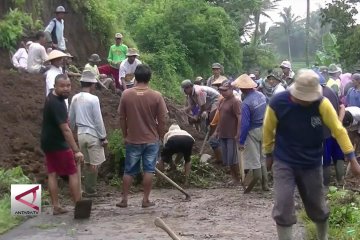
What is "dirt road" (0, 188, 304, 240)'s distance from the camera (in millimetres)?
8156

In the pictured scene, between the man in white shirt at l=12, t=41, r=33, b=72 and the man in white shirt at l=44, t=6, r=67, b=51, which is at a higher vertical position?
A: the man in white shirt at l=44, t=6, r=67, b=51

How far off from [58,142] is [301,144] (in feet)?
11.6

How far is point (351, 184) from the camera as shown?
39.9 ft

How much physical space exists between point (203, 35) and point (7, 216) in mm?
23378

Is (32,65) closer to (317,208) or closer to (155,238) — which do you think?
(155,238)

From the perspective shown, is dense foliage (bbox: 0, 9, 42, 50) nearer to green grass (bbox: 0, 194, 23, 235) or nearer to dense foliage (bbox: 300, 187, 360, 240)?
green grass (bbox: 0, 194, 23, 235)

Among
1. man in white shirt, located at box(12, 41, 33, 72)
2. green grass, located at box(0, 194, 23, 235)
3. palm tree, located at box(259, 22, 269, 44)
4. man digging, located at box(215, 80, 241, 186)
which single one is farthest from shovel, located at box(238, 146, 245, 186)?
palm tree, located at box(259, 22, 269, 44)

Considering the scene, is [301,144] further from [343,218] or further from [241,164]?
[241,164]

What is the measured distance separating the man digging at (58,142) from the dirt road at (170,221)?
0.42 meters

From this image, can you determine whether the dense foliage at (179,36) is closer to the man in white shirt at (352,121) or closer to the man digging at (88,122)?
the man in white shirt at (352,121)

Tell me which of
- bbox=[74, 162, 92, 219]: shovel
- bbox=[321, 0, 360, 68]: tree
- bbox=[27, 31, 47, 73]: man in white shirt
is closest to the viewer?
bbox=[74, 162, 92, 219]: shovel

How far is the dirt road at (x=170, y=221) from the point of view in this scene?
8.16m

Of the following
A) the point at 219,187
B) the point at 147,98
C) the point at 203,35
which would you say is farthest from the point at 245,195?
the point at 203,35

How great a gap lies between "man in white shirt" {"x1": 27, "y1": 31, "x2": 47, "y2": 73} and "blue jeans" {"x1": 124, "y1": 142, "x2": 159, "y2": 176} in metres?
4.41
